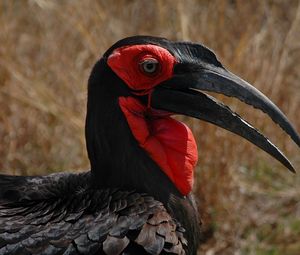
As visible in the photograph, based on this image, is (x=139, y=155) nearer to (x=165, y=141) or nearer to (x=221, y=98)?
(x=165, y=141)

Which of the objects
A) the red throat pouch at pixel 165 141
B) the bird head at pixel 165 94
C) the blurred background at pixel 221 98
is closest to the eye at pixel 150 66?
the bird head at pixel 165 94

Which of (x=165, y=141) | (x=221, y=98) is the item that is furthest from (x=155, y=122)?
(x=221, y=98)

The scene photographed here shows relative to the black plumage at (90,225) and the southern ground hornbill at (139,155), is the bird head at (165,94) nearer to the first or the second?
the southern ground hornbill at (139,155)

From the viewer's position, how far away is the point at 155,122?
3742 mm

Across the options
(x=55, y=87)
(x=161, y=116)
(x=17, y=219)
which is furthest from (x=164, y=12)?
(x=17, y=219)

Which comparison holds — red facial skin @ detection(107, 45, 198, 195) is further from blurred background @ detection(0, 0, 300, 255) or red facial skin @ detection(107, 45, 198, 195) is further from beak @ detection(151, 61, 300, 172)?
blurred background @ detection(0, 0, 300, 255)

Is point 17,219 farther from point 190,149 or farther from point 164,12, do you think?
point 164,12

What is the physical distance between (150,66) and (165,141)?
306 mm

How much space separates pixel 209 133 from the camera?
545cm

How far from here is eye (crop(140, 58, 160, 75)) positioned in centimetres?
360

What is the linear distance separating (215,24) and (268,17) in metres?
0.57

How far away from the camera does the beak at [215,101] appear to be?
3512 millimetres

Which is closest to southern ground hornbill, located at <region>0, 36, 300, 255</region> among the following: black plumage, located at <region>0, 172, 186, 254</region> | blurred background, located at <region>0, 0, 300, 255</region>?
black plumage, located at <region>0, 172, 186, 254</region>

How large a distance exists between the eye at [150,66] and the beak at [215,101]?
68mm
